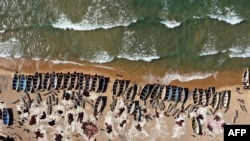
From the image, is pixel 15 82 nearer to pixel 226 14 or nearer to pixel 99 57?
pixel 99 57

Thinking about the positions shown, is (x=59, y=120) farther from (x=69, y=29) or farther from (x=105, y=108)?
(x=69, y=29)

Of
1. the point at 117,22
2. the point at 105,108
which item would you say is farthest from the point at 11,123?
the point at 117,22

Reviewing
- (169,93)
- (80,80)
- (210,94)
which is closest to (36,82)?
(80,80)

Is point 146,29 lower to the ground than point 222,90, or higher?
higher

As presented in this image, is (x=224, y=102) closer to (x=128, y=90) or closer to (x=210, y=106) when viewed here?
(x=210, y=106)

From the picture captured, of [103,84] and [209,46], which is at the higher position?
[209,46]

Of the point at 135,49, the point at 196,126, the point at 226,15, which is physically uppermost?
the point at 226,15

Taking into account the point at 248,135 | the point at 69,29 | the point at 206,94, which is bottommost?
the point at 248,135
